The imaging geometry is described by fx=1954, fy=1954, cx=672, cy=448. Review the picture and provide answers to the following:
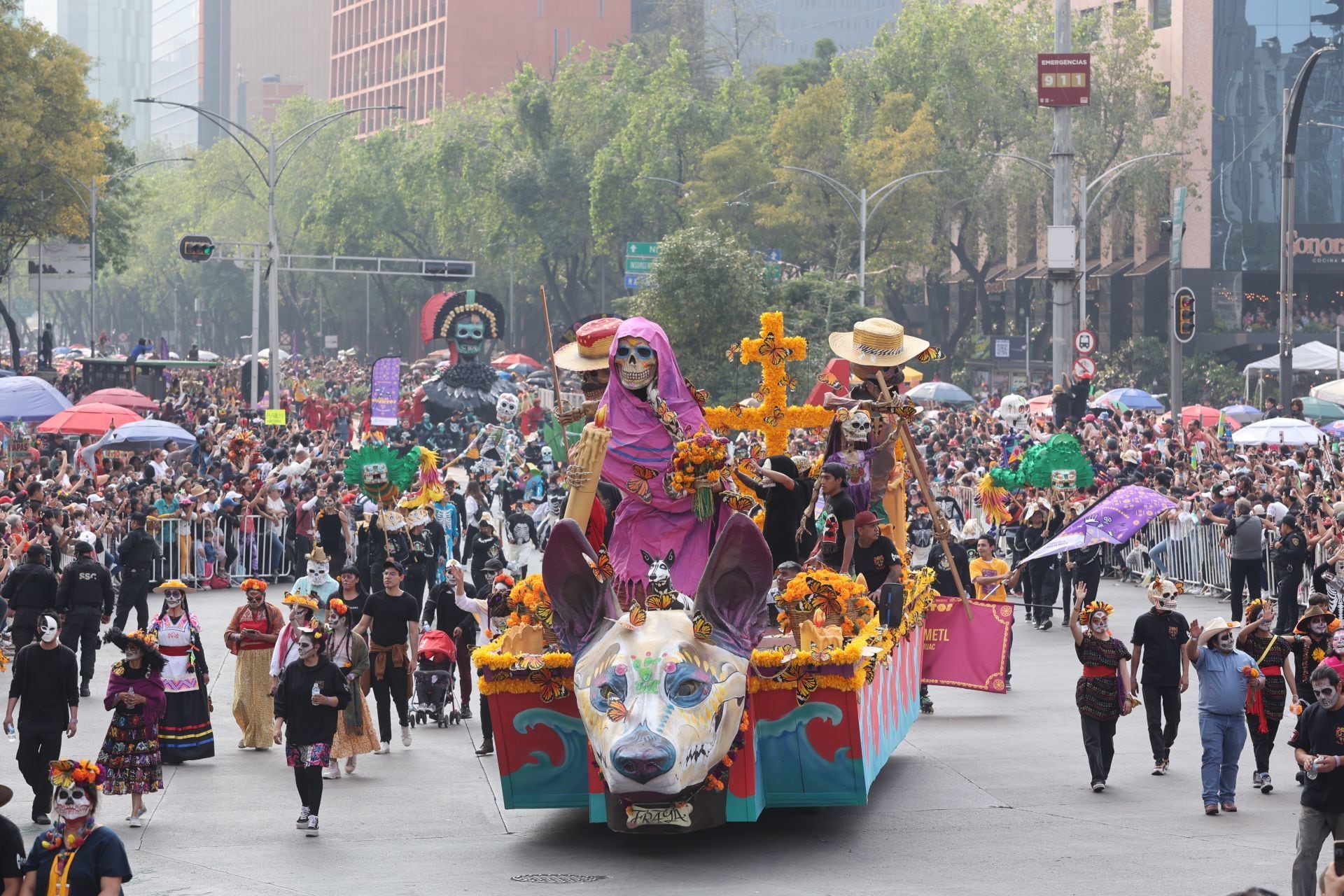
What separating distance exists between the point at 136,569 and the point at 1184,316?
829 inches

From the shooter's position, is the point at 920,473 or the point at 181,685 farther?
the point at 920,473

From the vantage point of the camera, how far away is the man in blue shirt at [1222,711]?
13.1m

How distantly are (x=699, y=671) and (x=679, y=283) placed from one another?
86.4ft

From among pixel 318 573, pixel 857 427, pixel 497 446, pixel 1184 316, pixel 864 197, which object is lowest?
pixel 318 573

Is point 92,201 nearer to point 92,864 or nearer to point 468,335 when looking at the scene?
point 468,335

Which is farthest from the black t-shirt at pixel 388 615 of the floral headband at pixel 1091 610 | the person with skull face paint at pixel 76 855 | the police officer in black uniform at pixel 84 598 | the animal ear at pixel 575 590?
the person with skull face paint at pixel 76 855

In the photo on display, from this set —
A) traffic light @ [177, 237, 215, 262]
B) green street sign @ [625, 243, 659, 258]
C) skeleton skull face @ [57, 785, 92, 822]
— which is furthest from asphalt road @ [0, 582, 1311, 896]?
green street sign @ [625, 243, 659, 258]

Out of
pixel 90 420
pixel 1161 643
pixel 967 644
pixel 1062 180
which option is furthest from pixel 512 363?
pixel 1161 643

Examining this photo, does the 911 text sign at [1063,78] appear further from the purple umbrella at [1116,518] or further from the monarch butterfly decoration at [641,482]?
the monarch butterfly decoration at [641,482]

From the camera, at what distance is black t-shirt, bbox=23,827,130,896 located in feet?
28.2

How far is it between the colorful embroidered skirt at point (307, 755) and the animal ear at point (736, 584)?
2802 millimetres

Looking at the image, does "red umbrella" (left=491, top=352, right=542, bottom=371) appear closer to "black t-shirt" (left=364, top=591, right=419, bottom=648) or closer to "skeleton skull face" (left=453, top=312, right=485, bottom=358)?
"skeleton skull face" (left=453, top=312, right=485, bottom=358)

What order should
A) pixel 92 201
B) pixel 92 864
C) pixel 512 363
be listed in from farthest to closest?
pixel 512 363 → pixel 92 201 → pixel 92 864

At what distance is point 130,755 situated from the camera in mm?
13117
